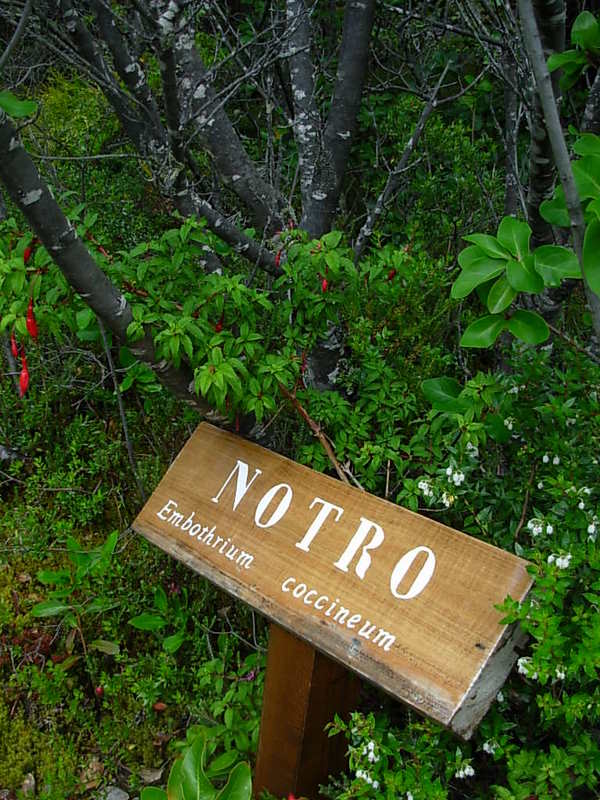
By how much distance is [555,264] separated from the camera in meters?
1.29

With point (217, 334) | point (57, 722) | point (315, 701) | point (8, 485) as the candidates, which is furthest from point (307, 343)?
point (8, 485)

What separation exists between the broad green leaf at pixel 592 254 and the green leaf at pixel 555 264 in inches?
2.6

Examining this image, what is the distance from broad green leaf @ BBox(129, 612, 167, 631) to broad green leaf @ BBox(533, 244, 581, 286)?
1744mm

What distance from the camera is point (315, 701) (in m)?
1.75

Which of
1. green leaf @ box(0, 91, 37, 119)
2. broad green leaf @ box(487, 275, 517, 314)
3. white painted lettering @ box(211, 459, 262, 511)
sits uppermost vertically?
green leaf @ box(0, 91, 37, 119)

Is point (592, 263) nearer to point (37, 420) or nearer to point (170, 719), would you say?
point (170, 719)

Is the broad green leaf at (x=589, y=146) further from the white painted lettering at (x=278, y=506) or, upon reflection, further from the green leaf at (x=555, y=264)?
the white painted lettering at (x=278, y=506)

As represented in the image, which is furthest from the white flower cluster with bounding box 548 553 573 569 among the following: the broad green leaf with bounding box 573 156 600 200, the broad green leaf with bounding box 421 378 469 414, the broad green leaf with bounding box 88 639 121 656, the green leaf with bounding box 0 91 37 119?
the broad green leaf with bounding box 88 639 121 656

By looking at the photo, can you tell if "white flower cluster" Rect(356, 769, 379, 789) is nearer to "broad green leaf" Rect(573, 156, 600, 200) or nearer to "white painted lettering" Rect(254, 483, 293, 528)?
"white painted lettering" Rect(254, 483, 293, 528)

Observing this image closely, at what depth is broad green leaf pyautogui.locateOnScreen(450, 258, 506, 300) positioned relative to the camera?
1346 millimetres

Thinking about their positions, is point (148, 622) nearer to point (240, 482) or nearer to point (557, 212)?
point (240, 482)

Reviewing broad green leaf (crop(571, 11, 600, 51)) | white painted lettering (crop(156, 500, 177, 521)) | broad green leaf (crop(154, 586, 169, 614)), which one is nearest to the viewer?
broad green leaf (crop(571, 11, 600, 51))

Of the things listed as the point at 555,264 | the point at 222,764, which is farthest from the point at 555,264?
the point at 222,764

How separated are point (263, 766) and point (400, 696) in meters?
0.71
